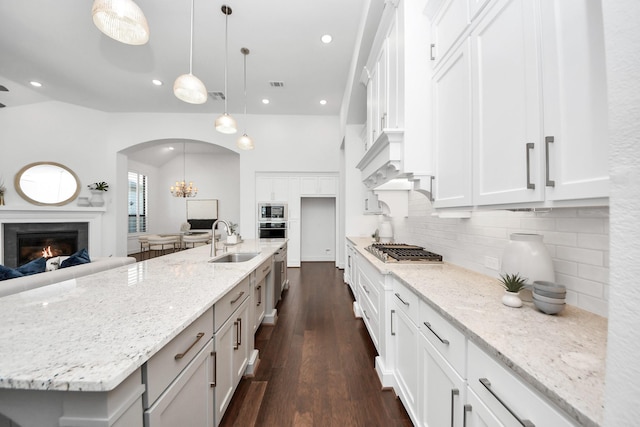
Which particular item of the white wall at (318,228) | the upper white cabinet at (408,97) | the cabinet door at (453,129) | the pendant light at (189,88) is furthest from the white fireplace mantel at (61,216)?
the cabinet door at (453,129)

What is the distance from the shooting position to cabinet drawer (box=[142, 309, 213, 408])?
2.59ft

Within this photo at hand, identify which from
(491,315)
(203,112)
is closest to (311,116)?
(203,112)

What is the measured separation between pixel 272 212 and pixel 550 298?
5.54 m

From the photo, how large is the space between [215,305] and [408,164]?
1.50 m

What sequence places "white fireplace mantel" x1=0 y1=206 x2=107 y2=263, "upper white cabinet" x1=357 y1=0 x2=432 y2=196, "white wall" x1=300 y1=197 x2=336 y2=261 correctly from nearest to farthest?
"upper white cabinet" x1=357 y1=0 x2=432 y2=196, "white fireplace mantel" x1=0 y1=206 x2=107 y2=263, "white wall" x1=300 y1=197 x2=336 y2=261

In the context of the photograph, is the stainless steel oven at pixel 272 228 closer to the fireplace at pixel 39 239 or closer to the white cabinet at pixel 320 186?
the white cabinet at pixel 320 186

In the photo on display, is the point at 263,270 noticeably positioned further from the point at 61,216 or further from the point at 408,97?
the point at 61,216

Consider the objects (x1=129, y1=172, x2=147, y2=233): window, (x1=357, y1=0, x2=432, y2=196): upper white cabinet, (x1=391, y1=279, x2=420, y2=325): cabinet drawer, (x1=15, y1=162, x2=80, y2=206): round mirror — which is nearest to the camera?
(x1=391, y1=279, x2=420, y2=325): cabinet drawer

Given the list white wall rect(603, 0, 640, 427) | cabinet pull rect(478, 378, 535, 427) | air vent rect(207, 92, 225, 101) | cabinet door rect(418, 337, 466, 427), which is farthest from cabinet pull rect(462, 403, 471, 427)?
air vent rect(207, 92, 225, 101)

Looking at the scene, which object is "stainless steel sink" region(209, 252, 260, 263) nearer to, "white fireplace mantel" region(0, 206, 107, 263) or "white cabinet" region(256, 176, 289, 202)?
"white cabinet" region(256, 176, 289, 202)

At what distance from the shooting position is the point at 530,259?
3.58ft

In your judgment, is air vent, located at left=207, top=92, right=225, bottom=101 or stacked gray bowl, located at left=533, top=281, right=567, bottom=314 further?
air vent, located at left=207, top=92, right=225, bottom=101

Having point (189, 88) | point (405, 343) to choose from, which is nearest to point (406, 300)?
point (405, 343)

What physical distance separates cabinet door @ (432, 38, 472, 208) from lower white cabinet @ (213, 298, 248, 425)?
1526mm
